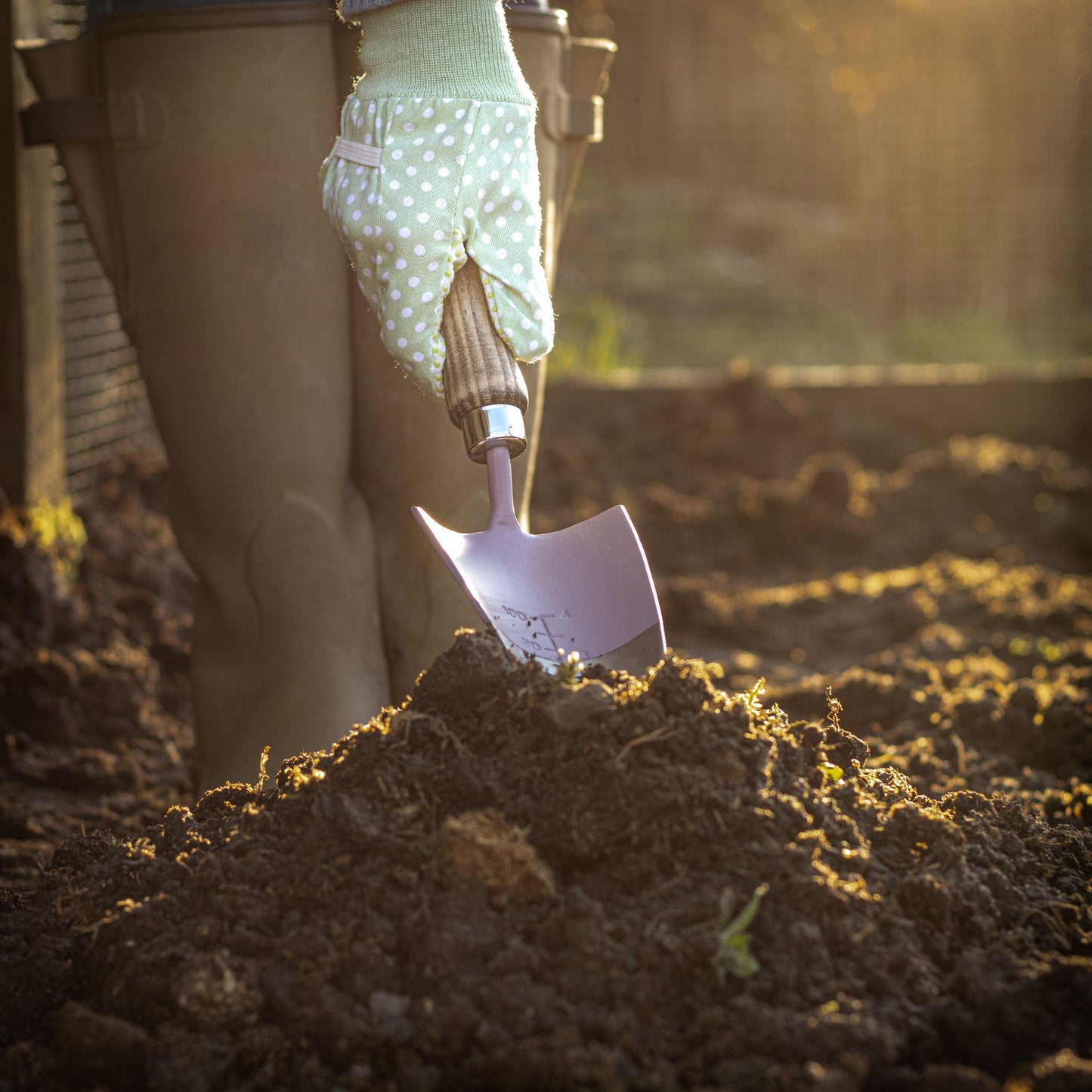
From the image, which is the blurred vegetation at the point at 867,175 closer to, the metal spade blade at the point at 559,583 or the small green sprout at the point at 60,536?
the small green sprout at the point at 60,536

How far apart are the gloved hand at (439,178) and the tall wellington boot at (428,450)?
0.34m

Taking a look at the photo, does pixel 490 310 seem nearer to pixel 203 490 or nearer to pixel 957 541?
pixel 203 490

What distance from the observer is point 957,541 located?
11.2ft

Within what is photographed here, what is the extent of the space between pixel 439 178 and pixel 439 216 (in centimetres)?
5

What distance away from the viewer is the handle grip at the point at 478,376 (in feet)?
4.79

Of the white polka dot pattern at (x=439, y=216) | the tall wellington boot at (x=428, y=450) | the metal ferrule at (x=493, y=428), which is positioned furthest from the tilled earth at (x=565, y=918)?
the tall wellington boot at (x=428, y=450)

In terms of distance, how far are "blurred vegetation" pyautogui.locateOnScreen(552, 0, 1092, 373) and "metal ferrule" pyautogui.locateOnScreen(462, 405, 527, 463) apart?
4.70 metres

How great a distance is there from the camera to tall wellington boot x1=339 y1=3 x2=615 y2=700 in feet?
6.14

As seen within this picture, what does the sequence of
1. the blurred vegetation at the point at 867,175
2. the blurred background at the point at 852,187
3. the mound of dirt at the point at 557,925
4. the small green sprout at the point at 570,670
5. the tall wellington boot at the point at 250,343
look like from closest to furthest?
the mound of dirt at the point at 557,925 → the small green sprout at the point at 570,670 → the tall wellington boot at the point at 250,343 → the blurred background at the point at 852,187 → the blurred vegetation at the point at 867,175

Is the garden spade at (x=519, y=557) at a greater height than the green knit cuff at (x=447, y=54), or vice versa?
the green knit cuff at (x=447, y=54)

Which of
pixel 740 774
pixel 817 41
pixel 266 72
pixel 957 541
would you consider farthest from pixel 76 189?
pixel 817 41

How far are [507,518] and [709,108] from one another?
6528 mm

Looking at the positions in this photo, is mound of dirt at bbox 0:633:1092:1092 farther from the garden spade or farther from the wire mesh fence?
the wire mesh fence

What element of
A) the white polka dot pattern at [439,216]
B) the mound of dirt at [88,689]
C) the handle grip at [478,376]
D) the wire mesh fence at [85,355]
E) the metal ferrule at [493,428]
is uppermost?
the white polka dot pattern at [439,216]
